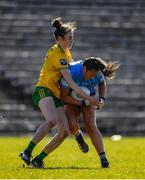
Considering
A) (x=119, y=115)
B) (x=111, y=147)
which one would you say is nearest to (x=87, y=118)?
(x=111, y=147)

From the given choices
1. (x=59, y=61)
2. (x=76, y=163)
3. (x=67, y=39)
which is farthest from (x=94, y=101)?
(x=76, y=163)

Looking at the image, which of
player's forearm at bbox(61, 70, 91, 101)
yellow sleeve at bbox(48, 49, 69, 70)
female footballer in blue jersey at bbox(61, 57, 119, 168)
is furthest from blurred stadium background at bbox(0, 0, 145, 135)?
player's forearm at bbox(61, 70, 91, 101)

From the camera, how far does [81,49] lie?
2520 cm

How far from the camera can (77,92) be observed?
11.1 meters

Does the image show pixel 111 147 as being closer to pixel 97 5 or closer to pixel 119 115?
pixel 119 115

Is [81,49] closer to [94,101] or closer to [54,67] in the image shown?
[54,67]

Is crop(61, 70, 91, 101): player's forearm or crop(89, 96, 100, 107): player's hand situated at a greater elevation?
crop(61, 70, 91, 101): player's forearm

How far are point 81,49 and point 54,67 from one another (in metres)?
14.0

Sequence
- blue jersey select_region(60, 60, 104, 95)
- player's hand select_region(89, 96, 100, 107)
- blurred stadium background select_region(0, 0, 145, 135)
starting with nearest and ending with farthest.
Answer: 1. player's hand select_region(89, 96, 100, 107)
2. blue jersey select_region(60, 60, 104, 95)
3. blurred stadium background select_region(0, 0, 145, 135)

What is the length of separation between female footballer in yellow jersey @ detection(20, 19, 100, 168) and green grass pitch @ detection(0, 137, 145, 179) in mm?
410

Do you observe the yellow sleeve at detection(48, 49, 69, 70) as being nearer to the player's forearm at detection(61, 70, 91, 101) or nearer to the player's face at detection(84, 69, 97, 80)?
the player's forearm at detection(61, 70, 91, 101)

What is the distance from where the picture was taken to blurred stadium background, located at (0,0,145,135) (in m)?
22.5

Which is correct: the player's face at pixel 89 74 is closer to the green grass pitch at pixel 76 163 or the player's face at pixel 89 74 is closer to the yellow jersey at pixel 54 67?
the yellow jersey at pixel 54 67

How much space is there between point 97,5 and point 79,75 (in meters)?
16.3
